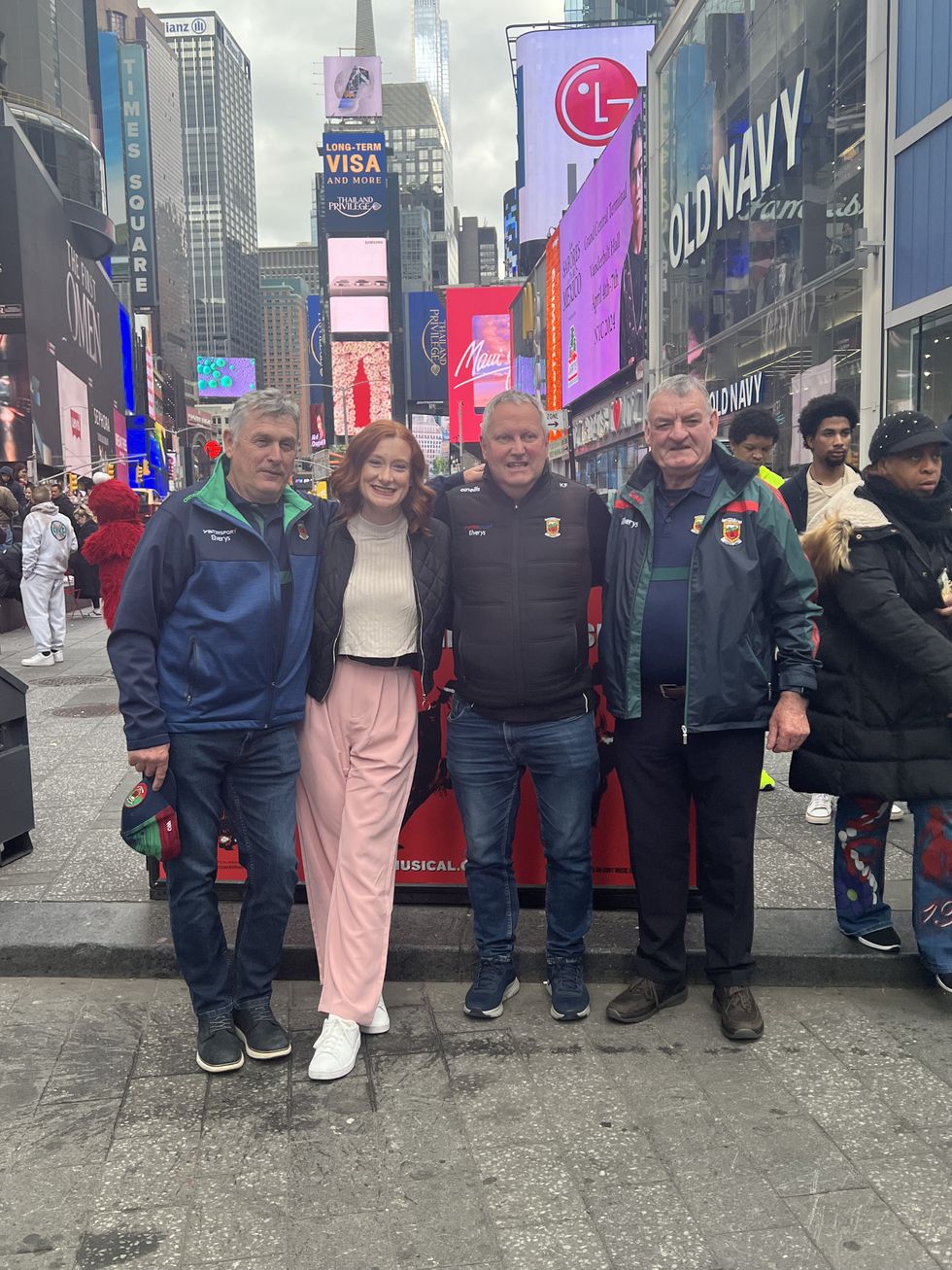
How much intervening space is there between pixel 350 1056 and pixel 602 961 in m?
1.13

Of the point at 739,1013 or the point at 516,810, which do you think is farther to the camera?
Answer: the point at 516,810

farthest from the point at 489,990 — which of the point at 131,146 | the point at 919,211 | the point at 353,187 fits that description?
the point at 353,187

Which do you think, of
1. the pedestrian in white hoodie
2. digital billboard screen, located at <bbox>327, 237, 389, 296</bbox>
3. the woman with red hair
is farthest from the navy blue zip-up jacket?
digital billboard screen, located at <bbox>327, 237, 389, 296</bbox>

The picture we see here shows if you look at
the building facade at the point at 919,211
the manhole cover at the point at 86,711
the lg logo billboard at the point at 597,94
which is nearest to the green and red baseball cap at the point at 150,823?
the manhole cover at the point at 86,711

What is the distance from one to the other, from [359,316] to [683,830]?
464ft

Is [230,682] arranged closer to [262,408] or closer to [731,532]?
[262,408]

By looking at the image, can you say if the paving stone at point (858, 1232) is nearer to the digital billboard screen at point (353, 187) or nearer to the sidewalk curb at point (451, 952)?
the sidewalk curb at point (451, 952)

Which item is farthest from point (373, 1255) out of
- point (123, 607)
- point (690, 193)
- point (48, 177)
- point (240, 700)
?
point (48, 177)

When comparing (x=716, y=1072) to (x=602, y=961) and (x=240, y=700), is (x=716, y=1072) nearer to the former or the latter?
(x=602, y=961)

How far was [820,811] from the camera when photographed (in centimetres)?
570

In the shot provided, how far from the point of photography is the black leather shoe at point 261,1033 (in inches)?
136

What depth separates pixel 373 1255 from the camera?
2.47 meters

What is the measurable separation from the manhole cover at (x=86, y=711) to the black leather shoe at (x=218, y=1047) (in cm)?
587

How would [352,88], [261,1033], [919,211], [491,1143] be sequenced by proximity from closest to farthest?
[491,1143], [261,1033], [919,211], [352,88]
